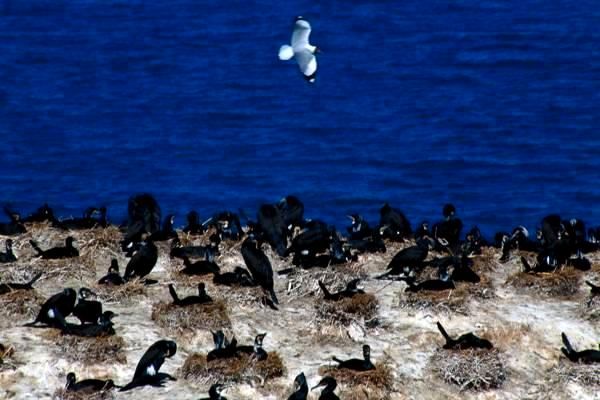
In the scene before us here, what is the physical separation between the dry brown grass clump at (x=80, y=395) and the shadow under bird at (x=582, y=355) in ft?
23.4

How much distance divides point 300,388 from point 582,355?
4.94 meters

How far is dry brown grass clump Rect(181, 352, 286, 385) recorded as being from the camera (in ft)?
89.0

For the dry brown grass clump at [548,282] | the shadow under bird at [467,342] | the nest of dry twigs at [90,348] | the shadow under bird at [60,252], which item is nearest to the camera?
the nest of dry twigs at [90,348]

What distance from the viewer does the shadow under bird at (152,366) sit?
26891 mm

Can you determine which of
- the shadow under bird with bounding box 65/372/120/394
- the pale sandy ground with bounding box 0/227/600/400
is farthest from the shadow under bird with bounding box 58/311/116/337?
the shadow under bird with bounding box 65/372/120/394

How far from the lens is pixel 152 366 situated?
27047 millimetres

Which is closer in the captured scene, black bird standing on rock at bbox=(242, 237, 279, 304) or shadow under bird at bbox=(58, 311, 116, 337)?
shadow under bird at bbox=(58, 311, 116, 337)

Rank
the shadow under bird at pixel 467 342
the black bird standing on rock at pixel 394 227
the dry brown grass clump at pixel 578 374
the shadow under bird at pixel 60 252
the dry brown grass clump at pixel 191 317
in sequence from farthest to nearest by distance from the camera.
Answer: the black bird standing on rock at pixel 394 227, the shadow under bird at pixel 60 252, the dry brown grass clump at pixel 191 317, the dry brown grass clump at pixel 578 374, the shadow under bird at pixel 467 342

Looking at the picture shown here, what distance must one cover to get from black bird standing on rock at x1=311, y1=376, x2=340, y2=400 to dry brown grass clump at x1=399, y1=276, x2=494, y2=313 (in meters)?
3.28

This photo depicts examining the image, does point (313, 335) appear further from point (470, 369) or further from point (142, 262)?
point (142, 262)

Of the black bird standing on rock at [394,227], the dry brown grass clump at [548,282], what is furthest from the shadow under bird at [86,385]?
the black bird standing on rock at [394,227]

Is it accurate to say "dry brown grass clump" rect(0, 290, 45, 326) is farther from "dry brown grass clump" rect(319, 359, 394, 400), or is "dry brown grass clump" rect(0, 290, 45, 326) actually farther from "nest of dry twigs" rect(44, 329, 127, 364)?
"dry brown grass clump" rect(319, 359, 394, 400)

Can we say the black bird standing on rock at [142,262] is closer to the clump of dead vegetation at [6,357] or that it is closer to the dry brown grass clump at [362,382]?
the clump of dead vegetation at [6,357]

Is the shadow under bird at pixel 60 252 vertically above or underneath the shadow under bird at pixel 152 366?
above
